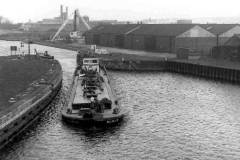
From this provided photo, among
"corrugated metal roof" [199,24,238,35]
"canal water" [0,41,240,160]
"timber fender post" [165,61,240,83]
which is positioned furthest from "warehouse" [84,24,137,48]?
"canal water" [0,41,240,160]

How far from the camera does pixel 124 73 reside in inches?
3189

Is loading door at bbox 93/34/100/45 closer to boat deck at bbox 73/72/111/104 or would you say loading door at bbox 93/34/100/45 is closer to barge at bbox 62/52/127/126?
boat deck at bbox 73/72/111/104

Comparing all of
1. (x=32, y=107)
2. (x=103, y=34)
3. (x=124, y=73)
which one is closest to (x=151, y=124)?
(x=32, y=107)

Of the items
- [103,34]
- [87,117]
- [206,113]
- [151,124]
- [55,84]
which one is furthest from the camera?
[103,34]

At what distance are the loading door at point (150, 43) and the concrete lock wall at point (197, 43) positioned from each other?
8.67 m

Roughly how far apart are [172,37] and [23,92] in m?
54.2

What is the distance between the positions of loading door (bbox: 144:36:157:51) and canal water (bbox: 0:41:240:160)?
155 feet

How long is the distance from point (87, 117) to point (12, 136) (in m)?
7.23

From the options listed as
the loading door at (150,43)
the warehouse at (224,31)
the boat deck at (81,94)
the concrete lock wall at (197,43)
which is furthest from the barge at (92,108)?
the warehouse at (224,31)

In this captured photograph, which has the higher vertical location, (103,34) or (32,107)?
(103,34)

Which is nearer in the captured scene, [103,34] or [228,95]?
[228,95]

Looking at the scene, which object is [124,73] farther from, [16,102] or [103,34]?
[103,34]

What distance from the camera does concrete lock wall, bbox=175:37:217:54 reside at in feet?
317

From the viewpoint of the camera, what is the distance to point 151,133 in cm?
3878
